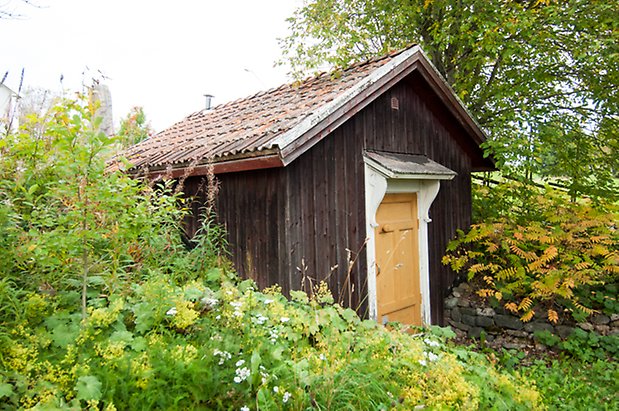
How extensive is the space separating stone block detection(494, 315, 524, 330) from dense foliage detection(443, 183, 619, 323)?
15 centimetres

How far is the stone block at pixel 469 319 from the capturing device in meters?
6.46

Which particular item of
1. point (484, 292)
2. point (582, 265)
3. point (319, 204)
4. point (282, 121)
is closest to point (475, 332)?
point (484, 292)

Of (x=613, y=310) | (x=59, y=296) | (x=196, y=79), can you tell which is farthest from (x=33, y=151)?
(x=196, y=79)

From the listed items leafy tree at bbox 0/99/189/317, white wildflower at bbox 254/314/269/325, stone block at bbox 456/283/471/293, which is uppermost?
leafy tree at bbox 0/99/189/317

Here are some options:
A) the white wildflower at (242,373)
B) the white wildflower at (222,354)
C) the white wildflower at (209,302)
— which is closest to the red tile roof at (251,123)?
the white wildflower at (209,302)

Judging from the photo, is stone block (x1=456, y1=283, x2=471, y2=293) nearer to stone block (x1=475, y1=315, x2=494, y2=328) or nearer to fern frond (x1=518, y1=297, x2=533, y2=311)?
stone block (x1=475, y1=315, x2=494, y2=328)

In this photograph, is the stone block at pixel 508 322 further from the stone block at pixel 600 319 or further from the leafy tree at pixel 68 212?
the leafy tree at pixel 68 212

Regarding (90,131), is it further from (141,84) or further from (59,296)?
(141,84)

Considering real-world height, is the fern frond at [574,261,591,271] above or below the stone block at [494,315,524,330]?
above

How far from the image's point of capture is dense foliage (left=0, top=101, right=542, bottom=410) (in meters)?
2.06

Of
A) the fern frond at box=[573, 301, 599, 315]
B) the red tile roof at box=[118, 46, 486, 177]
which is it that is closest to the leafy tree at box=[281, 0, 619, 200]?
the red tile roof at box=[118, 46, 486, 177]

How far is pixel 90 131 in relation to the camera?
2.46 m

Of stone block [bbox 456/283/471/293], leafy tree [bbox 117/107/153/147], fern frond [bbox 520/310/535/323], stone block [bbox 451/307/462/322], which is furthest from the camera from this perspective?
stone block [bbox 456/283/471/293]

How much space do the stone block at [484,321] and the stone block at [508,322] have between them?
0.08 meters
